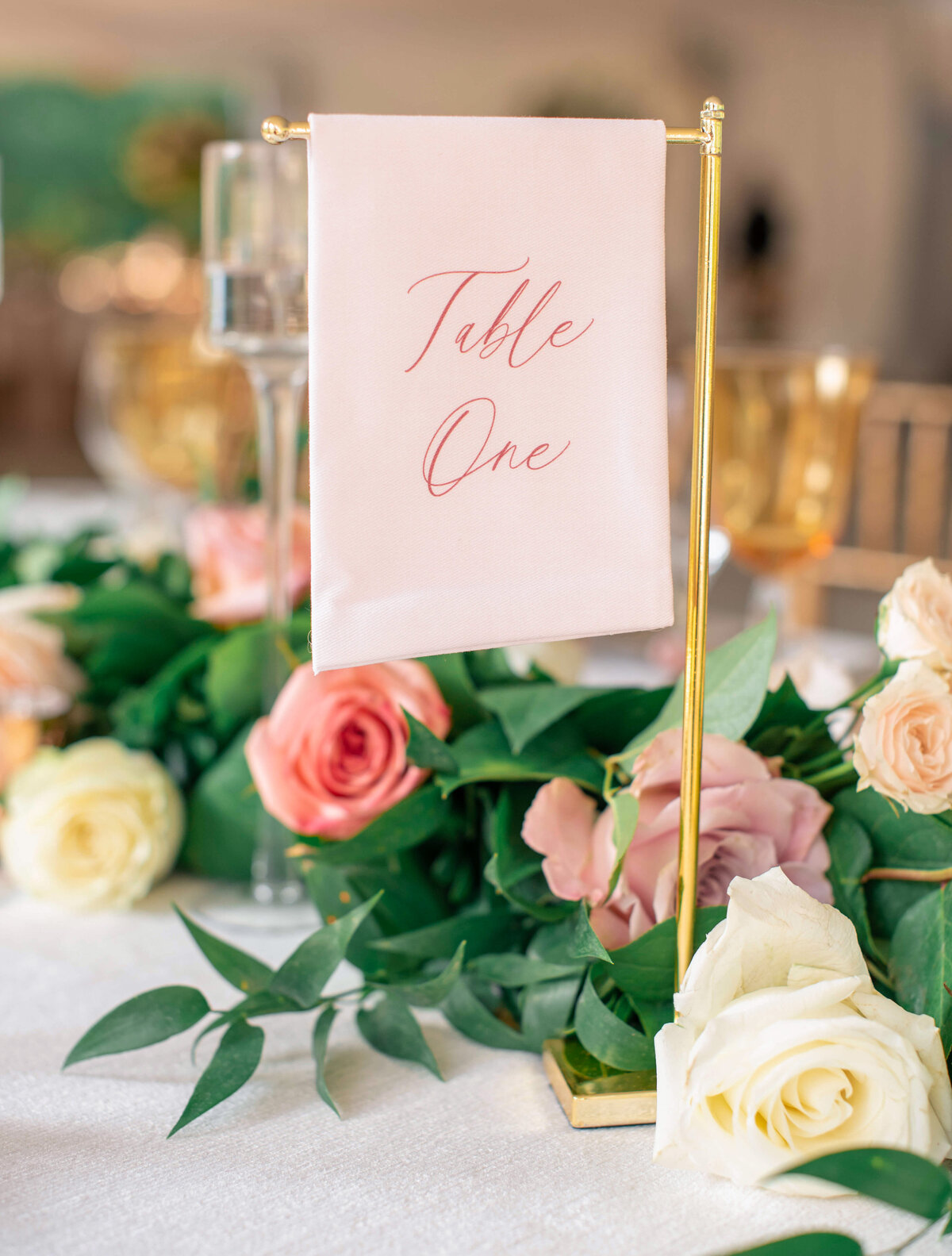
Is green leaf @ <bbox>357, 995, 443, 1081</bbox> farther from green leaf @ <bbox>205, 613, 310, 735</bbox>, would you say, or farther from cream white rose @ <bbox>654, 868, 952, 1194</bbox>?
green leaf @ <bbox>205, 613, 310, 735</bbox>

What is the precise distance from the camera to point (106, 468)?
1620 millimetres

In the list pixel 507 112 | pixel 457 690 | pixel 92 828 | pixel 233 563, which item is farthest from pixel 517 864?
pixel 507 112

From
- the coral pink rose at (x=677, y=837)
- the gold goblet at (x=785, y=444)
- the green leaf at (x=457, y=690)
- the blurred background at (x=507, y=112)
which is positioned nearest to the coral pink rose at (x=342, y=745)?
the green leaf at (x=457, y=690)

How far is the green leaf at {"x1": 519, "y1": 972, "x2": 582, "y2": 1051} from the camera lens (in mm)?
554

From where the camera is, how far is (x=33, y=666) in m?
0.84

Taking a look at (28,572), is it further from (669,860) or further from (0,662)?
(669,860)

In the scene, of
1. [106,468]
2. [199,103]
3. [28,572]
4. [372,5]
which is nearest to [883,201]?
[372,5]

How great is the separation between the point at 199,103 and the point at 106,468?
18.4 feet

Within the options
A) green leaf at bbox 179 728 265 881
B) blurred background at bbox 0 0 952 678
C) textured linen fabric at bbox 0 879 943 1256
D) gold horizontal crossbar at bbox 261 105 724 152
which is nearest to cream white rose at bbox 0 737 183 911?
green leaf at bbox 179 728 265 881

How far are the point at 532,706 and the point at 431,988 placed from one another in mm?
146

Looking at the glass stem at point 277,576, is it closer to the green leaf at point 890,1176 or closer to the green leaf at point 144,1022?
the green leaf at point 144,1022

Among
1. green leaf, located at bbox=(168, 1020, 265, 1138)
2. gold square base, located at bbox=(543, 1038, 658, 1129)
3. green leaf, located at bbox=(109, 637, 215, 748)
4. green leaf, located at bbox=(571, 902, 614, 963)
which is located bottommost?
gold square base, located at bbox=(543, 1038, 658, 1129)

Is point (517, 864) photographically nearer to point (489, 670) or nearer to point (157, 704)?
point (489, 670)

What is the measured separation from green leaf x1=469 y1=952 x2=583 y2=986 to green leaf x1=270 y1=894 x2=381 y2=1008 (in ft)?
0.23
